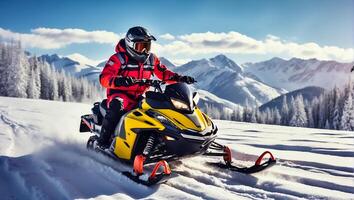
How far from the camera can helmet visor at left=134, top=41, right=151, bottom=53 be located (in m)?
6.19

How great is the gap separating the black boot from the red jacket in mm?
240

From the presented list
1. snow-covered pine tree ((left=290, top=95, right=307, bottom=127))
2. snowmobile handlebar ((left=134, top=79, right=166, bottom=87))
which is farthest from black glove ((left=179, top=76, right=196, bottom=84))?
snow-covered pine tree ((left=290, top=95, right=307, bottom=127))

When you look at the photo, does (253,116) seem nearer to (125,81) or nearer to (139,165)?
(125,81)

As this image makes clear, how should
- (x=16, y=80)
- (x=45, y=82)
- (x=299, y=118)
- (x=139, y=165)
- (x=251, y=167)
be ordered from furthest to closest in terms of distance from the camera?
(x=299, y=118) → (x=45, y=82) → (x=16, y=80) → (x=251, y=167) → (x=139, y=165)

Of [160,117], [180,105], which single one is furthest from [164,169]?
[180,105]

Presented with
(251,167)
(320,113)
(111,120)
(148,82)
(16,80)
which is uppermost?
(16,80)

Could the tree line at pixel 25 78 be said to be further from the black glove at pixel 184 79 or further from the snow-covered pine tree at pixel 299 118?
the black glove at pixel 184 79

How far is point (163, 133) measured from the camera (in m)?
5.13

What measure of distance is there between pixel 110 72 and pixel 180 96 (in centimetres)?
151

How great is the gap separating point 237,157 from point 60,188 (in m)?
3.50

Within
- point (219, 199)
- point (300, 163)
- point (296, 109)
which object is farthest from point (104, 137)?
point (296, 109)

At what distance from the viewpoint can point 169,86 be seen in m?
5.47

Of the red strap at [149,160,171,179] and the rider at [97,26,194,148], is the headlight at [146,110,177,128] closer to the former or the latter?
the red strap at [149,160,171,179]

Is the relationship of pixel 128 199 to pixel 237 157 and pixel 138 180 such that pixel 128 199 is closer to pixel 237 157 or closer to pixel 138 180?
pixel 138 180
